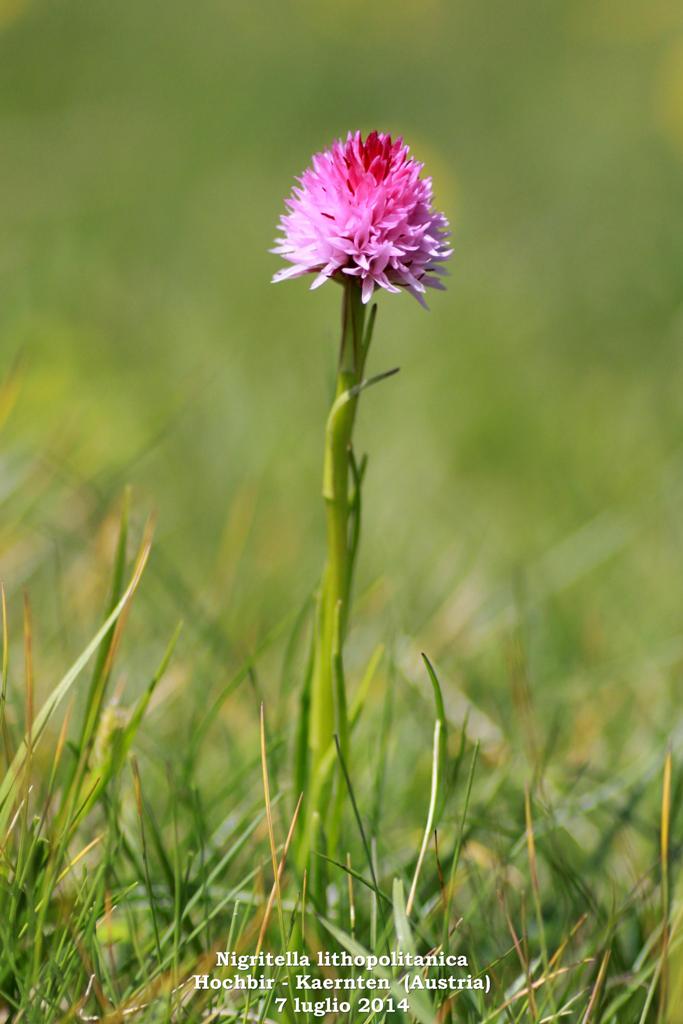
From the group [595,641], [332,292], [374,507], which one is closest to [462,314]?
[332,292]

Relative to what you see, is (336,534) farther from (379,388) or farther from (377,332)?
(377,332)

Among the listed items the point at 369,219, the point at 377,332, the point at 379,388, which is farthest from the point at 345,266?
the point at 377,332

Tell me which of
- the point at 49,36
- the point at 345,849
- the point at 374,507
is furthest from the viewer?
the point at 49,36

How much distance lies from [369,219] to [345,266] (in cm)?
5

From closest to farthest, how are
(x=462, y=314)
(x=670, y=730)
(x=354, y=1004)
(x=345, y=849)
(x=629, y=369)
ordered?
(x=354, y=1004)
(x=345, y=849)
(x=670, y=730)
(x=629, y=369)
(x=462, y=314)

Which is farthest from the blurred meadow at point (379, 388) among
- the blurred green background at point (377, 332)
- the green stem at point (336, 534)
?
the green stem at point (336, 534)

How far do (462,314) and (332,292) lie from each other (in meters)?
0.51

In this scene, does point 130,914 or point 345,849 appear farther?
point 345,849

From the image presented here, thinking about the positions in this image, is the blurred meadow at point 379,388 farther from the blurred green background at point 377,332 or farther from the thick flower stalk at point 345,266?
the thick flower stalk at point 345,266

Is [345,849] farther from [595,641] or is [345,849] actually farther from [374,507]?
[374,507]

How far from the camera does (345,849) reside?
4.03ft

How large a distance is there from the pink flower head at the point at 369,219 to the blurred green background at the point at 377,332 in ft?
1.61

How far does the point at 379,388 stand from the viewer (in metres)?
3.22

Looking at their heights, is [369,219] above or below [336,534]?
above
